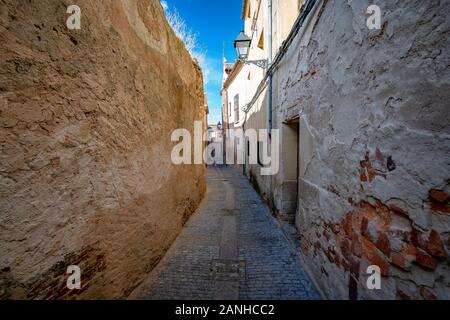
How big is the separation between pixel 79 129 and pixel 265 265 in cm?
279

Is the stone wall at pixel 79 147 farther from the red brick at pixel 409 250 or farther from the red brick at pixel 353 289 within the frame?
the red brick at pixel 409 250

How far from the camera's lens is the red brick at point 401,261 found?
4.42 feet

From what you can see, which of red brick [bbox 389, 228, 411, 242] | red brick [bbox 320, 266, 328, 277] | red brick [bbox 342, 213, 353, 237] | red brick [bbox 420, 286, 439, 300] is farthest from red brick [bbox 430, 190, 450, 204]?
red brick [bbox 320, 266, 328, 277]

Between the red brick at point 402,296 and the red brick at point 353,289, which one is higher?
the red brick at point 402,296

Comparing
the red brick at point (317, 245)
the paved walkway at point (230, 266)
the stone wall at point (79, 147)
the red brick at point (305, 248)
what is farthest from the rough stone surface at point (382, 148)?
the stone wall at point (79, 147)

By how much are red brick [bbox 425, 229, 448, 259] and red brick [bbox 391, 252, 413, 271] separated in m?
0.15

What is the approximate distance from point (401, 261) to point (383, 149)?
75 cm

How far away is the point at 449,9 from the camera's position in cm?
110

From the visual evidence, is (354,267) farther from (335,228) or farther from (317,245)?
(317,245)

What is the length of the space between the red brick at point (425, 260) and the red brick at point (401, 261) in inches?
2.3

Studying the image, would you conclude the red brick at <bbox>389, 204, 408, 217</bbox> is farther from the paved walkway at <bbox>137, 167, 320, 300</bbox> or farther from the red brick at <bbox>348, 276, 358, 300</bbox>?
the paved walkway at <bbox>137, 167, 320, 300</bbox>

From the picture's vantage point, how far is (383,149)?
153 centimetres

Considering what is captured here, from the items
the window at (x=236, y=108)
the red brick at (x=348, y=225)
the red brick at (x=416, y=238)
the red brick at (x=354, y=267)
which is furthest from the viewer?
the window at (x=236, y=108)
